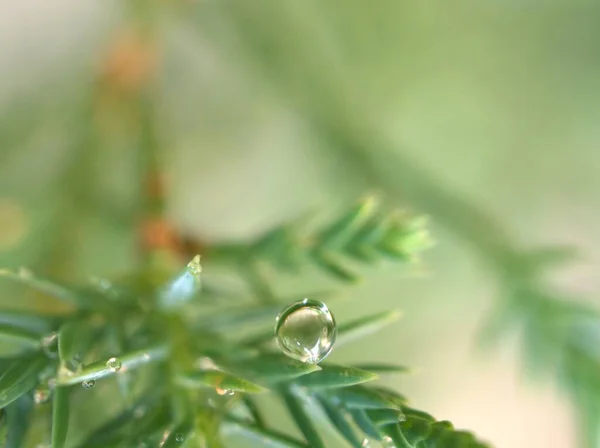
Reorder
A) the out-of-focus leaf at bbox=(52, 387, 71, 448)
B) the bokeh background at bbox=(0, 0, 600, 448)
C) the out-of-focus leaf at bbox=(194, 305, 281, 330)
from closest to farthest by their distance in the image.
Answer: the out-of-focus leaf at bbox=(52, 387, 71, 448)
the out-of-focus leaf at bbox=(194, 305, 281, 330)
the bokeh background at bbox=(0, 0, 600, 448)

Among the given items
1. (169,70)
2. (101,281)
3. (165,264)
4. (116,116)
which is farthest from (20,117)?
(101,281)

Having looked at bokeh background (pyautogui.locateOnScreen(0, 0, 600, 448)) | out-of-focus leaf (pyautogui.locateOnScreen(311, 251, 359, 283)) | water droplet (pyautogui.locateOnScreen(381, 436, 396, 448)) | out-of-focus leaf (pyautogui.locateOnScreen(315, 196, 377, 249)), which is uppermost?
bokeh background (pyautogui.locateOnScreen(0, 0, 600, 448))

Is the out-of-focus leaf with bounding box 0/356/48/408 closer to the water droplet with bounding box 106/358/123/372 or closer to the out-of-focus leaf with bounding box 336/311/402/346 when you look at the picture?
the water droplet with bounding box 106/358/123/372

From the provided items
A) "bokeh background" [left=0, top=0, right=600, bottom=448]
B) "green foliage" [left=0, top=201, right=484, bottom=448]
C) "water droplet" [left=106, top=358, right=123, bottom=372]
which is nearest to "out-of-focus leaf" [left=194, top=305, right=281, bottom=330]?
"green foliage" [left=0, top=201, right=484, bottom=448]

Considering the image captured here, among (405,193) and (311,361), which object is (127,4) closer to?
(405,193)

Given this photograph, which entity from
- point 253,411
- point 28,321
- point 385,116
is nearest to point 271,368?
point 253,411

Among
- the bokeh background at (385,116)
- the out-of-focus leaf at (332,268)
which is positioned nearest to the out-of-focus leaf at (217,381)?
the out-of-focus leaf at (332,268)

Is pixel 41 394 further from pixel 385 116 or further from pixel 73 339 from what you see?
pixel 385 116

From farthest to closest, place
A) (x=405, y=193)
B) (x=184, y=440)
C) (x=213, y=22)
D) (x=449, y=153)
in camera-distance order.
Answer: (x=449, y=153) < (x=213, y=22) < (x=405, y=193) < (x=184, y=440)
